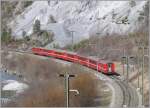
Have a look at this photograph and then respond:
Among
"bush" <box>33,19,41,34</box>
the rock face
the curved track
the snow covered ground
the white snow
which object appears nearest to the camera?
the curved track

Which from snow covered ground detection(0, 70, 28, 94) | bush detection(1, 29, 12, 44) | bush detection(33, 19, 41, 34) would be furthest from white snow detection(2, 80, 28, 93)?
bush detection(33, 19, 41, 34)

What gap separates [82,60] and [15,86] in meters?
2.57

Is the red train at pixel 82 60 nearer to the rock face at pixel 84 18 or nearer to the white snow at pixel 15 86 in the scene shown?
the rock face at pixel 84 18

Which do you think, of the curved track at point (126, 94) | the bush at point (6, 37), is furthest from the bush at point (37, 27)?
the curved track at point (126, 94)

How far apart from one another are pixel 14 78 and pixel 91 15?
5396mm

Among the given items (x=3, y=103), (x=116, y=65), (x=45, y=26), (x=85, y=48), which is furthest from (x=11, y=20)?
(x=3, y=103)

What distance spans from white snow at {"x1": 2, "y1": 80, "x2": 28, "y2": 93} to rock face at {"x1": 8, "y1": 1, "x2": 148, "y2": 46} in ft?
15.3

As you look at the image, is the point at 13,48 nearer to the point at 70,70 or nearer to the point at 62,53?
the point at 62,53

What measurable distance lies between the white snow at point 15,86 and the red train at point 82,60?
2.13 m

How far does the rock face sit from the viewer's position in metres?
19.7

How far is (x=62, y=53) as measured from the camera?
16609 millimetres

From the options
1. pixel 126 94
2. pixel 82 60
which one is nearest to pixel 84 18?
pixel 82 60

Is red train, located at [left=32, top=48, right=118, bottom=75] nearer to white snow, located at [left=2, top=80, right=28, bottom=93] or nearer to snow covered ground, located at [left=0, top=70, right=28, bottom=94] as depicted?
snow covered ground, located at [left=0, top=70, right=28, bottom=94]

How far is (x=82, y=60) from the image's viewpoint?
15172mm
